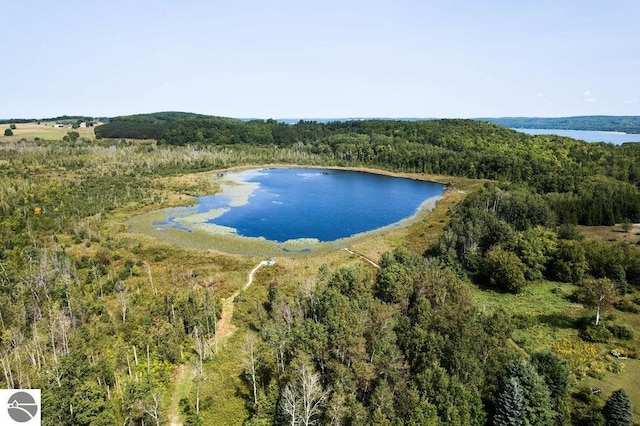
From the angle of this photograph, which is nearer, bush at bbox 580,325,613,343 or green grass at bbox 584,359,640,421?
green grass at bbox 584,359,640,421

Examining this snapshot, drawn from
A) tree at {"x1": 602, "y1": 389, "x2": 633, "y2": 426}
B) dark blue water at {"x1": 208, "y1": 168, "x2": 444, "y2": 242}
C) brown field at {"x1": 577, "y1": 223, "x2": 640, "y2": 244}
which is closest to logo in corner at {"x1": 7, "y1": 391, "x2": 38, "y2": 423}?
tree at {"x1": 602, "y1": 389, "x2": 633, "y2": 426}

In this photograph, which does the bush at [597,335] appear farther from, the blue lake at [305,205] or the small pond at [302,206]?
the small pond at [302,206]

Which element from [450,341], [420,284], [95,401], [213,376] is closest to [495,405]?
[450,341]

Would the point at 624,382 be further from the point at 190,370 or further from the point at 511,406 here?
the point at 190,370

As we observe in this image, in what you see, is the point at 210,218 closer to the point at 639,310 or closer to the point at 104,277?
the point at 104,277

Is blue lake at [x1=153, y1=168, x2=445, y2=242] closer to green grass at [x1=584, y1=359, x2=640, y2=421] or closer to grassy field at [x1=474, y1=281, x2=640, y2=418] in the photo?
grassy field at [x1=474, y1=281, x2=640, y2=418]

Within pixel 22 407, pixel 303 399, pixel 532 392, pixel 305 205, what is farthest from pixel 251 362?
pixel 305 205
